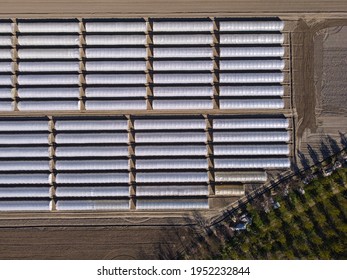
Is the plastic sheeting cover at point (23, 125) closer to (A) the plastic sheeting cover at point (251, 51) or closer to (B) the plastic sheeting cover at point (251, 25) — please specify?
(A) the plastic sheeting cover at point (251, 51)

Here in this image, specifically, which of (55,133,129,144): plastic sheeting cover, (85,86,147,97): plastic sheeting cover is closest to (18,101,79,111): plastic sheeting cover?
(85,86,147,97): plastic sheeting cover

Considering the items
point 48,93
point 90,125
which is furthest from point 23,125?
point 90,125

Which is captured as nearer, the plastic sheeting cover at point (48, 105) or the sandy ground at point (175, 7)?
the plastic sheeting cover at point (48, 105)

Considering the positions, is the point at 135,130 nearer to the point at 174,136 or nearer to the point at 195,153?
the point at 174,136

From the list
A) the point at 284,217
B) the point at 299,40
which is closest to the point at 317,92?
the point at 299,40

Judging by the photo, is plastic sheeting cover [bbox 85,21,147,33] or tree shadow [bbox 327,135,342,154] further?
tree shadow [bbox 327,135,342,154]

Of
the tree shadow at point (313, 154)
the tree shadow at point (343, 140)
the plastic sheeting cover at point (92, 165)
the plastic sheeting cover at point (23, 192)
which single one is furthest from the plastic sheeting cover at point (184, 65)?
the plastic sheeting cover at point (23, 192)

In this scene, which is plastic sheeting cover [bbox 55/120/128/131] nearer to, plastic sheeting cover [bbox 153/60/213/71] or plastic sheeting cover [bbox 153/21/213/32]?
plastic sheeting cover [bbox 153/60/213/71]

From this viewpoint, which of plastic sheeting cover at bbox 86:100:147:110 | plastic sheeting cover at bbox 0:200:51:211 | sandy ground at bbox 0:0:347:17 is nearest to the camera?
plastic sheeting cover at bbox 0:200:51:211

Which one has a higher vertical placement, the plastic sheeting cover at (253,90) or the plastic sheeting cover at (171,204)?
the plastic sheeting cover at (253,90)
